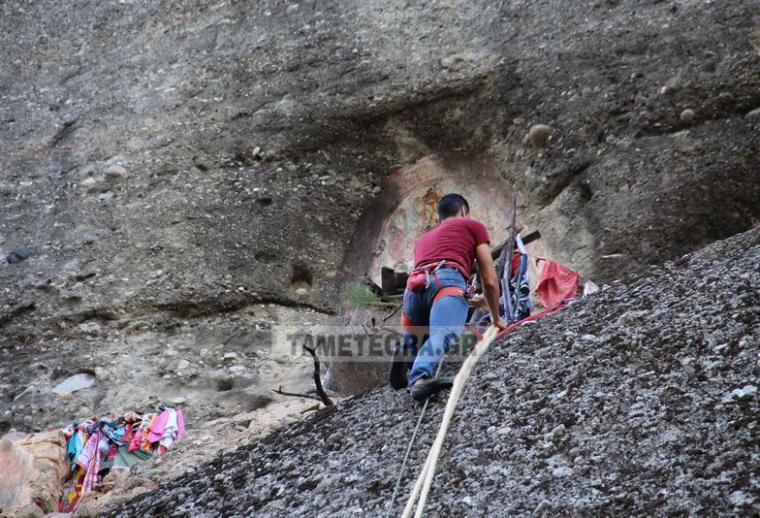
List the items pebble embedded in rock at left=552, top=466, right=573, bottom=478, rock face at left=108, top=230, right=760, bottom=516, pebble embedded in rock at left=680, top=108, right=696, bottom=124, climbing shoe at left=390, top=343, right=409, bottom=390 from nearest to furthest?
rock face at left=108, top=230, right=760, bottom=516 → pebble embedded in rock at left=552, top=466, right=573, bottom=478 → climbing shoe at left=390, top=343, right=409, bottom=390 → pebble embedded in rock at left=680, top=108, right=696, bottom=124

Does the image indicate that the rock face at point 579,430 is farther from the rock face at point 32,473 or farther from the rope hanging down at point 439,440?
the rock face at point 32,473

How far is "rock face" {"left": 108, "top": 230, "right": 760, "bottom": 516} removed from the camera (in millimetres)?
3406

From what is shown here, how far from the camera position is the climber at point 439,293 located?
491 centimetres

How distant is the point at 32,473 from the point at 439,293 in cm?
334

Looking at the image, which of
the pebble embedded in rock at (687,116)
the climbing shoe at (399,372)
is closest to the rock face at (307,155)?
the pebble embedded in rock at (687,116)

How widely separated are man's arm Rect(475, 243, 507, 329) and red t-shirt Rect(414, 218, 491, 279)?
2.0 inches

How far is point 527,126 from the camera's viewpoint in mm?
9234

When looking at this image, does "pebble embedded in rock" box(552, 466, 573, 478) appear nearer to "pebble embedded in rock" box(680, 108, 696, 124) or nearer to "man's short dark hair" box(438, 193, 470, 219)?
"man's short dark hair" box(438, 193, 470, 219)

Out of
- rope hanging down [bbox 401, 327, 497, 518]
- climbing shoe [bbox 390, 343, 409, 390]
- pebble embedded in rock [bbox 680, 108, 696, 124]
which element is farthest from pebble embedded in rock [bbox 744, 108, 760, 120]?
climbing shoe [bbox 390, 343, 409, 390]

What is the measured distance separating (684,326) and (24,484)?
4496 mm

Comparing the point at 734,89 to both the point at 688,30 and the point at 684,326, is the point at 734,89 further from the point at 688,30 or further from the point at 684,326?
the point at 684,326

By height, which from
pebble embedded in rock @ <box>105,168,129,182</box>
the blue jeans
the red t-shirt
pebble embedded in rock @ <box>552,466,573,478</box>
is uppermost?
pebble embedded in rock @ <box>105,168,129,182</box>

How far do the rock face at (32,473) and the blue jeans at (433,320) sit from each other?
8.95ft

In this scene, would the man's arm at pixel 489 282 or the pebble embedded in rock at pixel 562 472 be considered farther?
the man's arm at pixel 489 282
